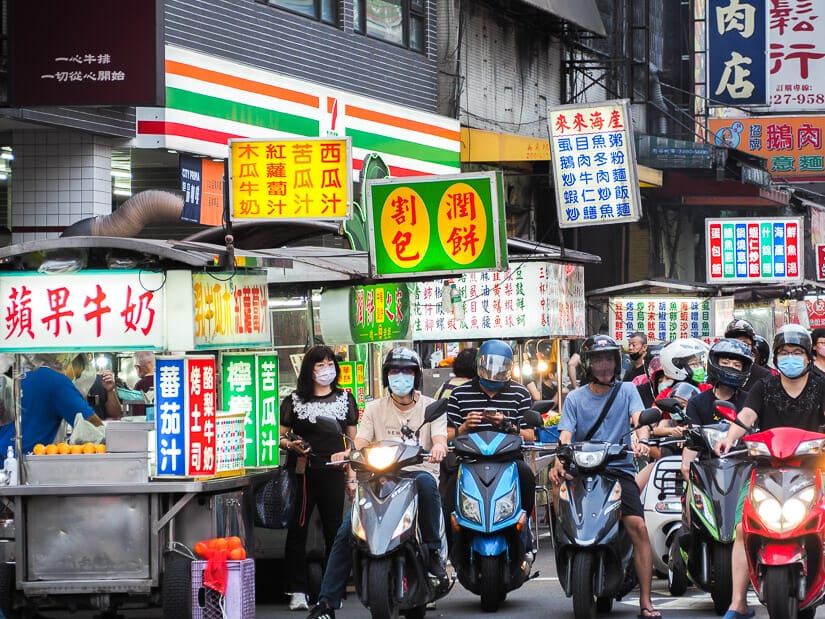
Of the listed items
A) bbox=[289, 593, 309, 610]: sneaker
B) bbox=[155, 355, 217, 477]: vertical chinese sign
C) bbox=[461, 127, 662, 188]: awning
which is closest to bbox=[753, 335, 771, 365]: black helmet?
bbox=[289, 593, 309, 610]: sneaker

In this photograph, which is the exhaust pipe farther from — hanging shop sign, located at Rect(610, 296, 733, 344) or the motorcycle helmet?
hanging shop sign, located at Rect(610, 296, 733, 344)

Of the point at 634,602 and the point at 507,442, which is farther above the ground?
the point at 507,442

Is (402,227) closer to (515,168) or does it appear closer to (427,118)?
(427,118)

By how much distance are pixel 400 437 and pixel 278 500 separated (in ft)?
4.71

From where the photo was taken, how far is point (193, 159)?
1936 centimetres

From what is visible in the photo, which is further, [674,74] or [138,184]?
[674,74]

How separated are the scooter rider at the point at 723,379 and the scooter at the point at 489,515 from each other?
51.7 inches

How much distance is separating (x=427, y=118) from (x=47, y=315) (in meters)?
14.6

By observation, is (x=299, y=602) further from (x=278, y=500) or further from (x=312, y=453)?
(x=312, y=453)

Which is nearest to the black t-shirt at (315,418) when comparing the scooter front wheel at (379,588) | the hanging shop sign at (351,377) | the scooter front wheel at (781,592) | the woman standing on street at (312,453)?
the woman standing on street at (312,453)

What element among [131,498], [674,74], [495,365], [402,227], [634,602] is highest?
[674,74]

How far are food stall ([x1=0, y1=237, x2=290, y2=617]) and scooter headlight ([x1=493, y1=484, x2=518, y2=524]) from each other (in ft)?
5.92

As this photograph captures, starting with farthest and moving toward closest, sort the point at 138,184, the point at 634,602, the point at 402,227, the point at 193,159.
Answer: the point at 138,184
the point at 193,159
the point at 402,227
the point at 634,602

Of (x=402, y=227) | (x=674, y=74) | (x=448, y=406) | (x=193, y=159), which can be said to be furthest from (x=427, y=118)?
(x=674, y=74)
